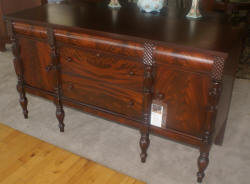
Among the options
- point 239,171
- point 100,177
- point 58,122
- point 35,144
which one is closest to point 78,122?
point 58,122

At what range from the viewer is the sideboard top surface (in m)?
1.52

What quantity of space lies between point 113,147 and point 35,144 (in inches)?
22.5

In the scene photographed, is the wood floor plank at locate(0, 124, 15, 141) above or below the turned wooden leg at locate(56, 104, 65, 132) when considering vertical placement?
below

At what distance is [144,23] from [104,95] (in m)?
0.52

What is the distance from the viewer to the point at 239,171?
6.24 feet

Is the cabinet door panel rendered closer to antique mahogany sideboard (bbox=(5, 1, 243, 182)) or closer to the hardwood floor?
antique mahogany sideboard (bbox=(5, 1, 243, 182))

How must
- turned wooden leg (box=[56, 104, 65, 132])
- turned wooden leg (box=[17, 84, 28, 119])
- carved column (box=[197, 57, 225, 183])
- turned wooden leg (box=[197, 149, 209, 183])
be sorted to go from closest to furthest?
carved column (box=[197, 57, 225, 183]) → turned wooden leg (box=[197, 149, 209, 183]) → turned wooden leg (box=[56, 104, 65, 132]) → turned wooden leg (box=[17, 84, 28, 119])

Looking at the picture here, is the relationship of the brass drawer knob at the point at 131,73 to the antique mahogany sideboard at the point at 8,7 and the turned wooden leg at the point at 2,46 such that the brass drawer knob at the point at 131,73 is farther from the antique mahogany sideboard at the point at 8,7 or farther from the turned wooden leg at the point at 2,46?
the turned wooden leg at the point at 2,46

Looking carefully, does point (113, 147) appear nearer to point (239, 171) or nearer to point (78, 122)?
point (78, 122)

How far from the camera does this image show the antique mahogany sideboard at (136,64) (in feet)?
4.90

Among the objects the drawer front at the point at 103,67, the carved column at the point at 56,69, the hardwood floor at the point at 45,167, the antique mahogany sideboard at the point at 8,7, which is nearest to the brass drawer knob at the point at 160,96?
the drawer front at the point at 103,67

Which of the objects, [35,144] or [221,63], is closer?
[221,63]

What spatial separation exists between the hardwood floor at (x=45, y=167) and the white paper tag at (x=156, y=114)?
0.39 m

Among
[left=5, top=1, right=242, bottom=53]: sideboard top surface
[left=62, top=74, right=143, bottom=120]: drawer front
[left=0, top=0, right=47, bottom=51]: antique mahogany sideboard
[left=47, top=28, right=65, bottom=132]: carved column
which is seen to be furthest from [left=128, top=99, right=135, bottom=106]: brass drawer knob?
[left=0, top=0, right=47, bottom=51]: antique mahogany sideboard
